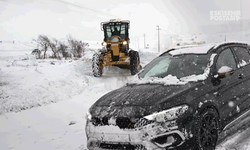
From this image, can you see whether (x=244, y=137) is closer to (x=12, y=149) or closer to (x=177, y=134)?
(x=177, y=134)

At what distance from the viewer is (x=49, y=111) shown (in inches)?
266

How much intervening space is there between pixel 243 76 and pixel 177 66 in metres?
1.16

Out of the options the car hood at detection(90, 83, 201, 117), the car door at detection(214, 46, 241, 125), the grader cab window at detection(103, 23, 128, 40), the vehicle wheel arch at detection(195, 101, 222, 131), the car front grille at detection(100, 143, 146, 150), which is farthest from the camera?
the grader cab window at detection(103, 23, 128, 40)

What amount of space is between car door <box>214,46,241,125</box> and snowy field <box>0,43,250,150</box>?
463 millimetres

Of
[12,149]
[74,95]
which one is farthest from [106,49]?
[12,149]

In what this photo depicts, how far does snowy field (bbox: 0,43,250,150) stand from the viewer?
4387 mm

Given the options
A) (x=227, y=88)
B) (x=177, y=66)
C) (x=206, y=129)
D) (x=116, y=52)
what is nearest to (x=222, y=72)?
(x=227, y=88)

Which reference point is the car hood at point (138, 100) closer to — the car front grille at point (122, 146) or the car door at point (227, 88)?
the car front grille at point (122, 146)

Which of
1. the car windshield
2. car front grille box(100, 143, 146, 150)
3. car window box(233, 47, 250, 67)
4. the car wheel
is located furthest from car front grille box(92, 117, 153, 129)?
car window box(233, 47, 250, 67)

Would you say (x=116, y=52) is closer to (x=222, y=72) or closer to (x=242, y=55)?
(x=242, y=55)

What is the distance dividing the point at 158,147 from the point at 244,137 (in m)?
1.93

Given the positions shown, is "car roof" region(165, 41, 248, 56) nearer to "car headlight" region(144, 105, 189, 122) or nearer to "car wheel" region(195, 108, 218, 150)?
"car wheel" region(195, 108, 218, 150)

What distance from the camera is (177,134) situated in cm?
283

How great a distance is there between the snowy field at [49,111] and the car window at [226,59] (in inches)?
46.1
